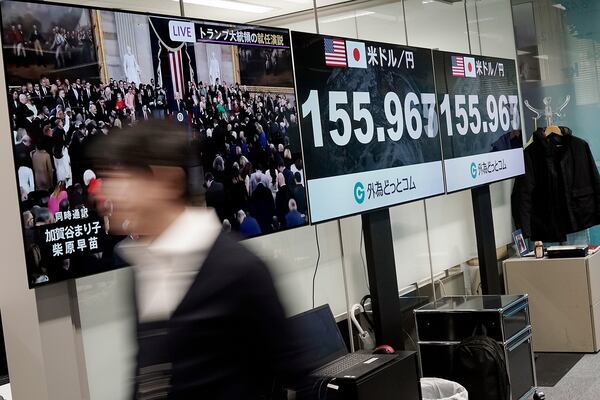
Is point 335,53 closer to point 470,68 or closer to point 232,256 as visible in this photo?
point 470,68

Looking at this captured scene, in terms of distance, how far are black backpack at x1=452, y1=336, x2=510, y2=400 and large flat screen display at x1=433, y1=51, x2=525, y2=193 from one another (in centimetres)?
89

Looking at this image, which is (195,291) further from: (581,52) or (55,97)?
(581,52)

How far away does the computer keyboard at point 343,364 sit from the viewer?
10.2 ft

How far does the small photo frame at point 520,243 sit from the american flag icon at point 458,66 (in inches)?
63.8

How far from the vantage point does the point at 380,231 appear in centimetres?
392

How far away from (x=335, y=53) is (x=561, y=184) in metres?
3.15

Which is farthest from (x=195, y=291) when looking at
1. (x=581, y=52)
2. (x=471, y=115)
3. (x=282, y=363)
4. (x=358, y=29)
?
(x=581, y=52)

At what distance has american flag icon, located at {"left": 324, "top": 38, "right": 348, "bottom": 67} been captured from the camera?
3563 mm

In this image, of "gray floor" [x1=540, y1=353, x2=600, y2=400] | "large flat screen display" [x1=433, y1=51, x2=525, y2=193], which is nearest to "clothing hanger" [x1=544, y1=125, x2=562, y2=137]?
"large flat screen display" [x1=433, y1=51, x2=525, y2=193]

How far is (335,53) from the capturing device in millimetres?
3607

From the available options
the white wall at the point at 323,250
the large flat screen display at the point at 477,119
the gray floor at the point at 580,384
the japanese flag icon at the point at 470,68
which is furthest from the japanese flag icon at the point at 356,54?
the gray floor at the point at 580,384

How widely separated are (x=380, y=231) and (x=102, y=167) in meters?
1.77

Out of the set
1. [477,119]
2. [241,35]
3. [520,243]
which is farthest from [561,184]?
[241,35]

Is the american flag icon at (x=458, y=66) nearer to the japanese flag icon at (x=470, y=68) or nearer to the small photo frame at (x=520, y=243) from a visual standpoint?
the japanese flag icon at (x=470, y=68)
